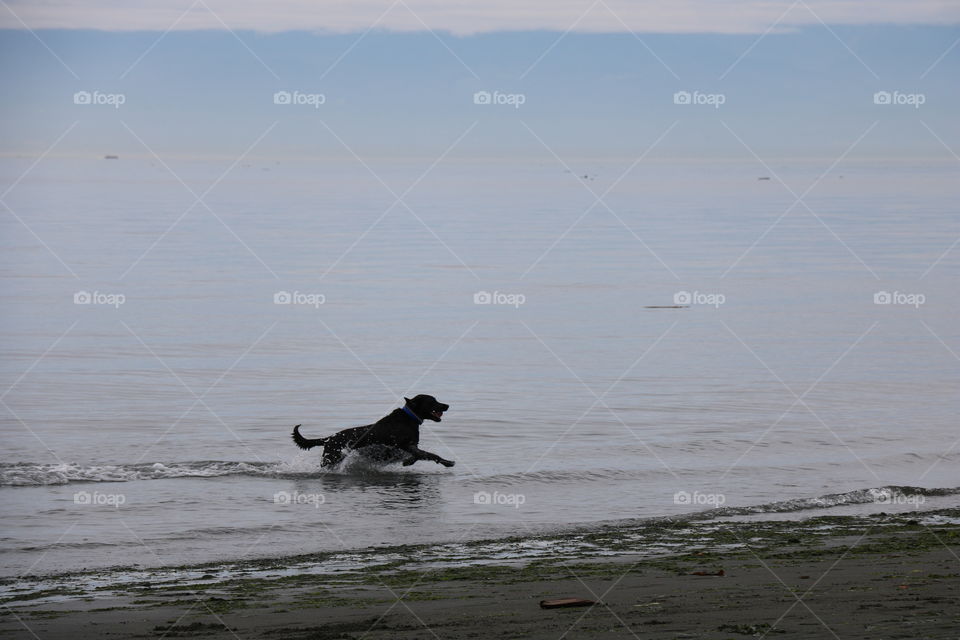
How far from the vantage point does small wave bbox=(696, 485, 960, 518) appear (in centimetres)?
1341

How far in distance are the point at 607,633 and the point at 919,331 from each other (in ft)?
71.9

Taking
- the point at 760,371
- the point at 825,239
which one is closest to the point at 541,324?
the point at 760,371

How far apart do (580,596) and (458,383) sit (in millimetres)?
12513

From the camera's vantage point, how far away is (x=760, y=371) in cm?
2261

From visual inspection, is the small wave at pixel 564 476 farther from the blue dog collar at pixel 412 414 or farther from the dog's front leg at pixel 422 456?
the blue dog collar at pixel 412 414

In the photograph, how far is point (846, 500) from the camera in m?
14.0

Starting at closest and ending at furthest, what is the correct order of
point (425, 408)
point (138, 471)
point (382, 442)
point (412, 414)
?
point (138, 471) < point (382, 442) < point (412, 414) < point (425, 408)

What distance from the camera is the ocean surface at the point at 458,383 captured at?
44.2 feet

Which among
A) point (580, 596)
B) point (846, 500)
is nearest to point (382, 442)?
point (846, 500)

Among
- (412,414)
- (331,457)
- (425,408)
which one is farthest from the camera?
(425,408)

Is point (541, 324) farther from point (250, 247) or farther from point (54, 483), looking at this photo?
point (250, 247)

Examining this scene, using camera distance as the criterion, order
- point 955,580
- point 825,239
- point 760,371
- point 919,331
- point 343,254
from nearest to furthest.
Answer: point 955,580, point 760,371, point 919,331, point 343,254, point 825,239

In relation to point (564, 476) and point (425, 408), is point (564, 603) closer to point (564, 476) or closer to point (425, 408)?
point (564, 476)

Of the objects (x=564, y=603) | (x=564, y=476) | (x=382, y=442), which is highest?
(x=382, y=442)
